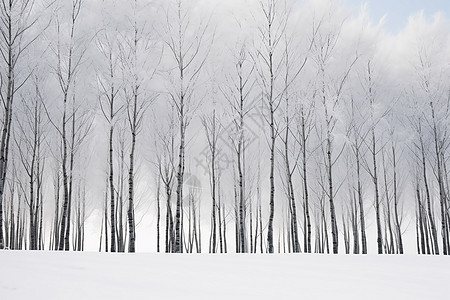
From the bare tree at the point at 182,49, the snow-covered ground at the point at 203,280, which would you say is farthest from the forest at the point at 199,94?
the snow-covered ground at the point at 203,280

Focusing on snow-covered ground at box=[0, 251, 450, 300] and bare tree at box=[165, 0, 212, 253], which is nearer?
snow-covered ground at box=[0, 251, 450, 300]

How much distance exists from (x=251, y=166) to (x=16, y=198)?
11762 millimetres

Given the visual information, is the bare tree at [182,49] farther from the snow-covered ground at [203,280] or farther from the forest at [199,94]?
the snow-covered ground at [203,280]

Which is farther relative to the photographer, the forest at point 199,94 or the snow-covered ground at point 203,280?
the forest at point 199,94

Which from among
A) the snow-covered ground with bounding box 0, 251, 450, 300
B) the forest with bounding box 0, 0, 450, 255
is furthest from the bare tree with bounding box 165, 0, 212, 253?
the snow-covered ground with bounding box 0, 251, 450, 300

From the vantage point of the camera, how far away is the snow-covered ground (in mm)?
2289

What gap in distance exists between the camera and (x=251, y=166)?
63.1ft

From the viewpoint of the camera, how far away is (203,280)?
2.77 meters

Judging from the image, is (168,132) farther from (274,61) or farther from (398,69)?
(398,69)

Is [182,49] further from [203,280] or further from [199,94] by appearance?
[203,280]

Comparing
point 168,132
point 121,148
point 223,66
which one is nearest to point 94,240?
point 121,148

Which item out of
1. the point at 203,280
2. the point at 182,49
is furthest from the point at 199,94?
the point at 203,280

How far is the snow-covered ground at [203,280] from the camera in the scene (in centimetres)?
229

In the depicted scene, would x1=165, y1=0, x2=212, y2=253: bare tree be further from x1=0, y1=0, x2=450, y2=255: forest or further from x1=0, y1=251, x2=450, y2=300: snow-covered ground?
x1=0, y1=251, x2=450, y2=300: snow-covered ground
